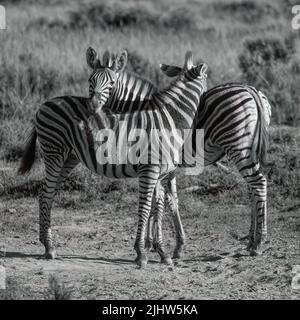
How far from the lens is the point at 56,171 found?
830 cm

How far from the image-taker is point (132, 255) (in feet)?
27.2

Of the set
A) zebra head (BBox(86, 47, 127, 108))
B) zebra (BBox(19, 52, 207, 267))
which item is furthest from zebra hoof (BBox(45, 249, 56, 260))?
zebra head (BBox(86, 47, 127, 108))

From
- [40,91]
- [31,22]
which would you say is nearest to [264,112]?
[40,91]

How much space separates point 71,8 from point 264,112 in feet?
78.4

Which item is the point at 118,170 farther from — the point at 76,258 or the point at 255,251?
the point at 255,251

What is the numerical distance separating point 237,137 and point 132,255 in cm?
166

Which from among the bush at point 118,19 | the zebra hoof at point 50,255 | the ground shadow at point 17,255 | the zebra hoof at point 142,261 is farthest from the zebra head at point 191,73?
the bush at point 118,19

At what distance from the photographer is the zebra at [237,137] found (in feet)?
26.6

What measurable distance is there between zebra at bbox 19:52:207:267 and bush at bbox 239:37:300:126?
4.97 m

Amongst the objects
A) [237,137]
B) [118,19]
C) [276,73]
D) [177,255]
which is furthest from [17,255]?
[118,19]

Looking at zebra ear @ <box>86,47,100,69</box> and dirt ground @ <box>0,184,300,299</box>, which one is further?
zebra ear @ <box>86,47,100,69</box>

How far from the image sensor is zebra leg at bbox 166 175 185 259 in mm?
8242
